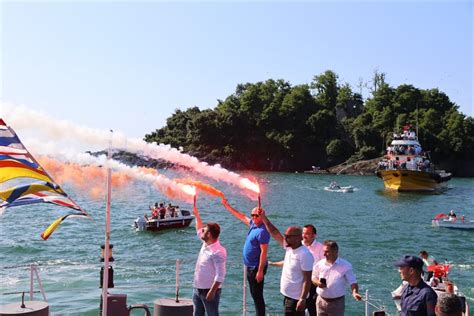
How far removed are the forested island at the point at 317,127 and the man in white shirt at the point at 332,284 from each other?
349ft

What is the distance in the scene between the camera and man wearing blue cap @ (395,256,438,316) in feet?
19.5

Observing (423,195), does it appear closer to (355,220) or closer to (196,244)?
(355,220)

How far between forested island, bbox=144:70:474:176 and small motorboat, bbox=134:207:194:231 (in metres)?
76.4

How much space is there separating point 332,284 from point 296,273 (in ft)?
1.74

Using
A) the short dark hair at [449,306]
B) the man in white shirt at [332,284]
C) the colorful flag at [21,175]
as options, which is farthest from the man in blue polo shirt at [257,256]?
the short dark hair at [449,306]

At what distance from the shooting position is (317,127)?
13512cm

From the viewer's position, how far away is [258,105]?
14538 cm

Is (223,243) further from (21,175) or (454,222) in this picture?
(21,175)

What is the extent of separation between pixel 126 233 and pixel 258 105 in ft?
365

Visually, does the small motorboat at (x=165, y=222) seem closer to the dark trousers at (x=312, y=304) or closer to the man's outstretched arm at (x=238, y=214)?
the man's outstretched arm at (x=238, y=214)

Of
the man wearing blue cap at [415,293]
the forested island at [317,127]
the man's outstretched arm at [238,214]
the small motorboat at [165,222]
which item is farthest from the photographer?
the forested island at [317,127]

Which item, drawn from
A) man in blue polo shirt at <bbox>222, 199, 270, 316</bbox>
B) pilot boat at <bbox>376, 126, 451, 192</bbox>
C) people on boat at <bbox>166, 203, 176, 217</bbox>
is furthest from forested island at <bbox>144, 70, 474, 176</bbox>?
man in blue polo shirt at <bbox>222, 199, 270, 316</bbox>

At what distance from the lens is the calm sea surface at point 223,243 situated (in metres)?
18.7

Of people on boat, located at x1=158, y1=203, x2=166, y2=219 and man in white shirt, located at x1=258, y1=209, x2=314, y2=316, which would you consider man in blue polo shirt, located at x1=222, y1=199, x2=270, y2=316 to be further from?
people on boat, located at x1=158, y1=203, x2=166, y2=219
